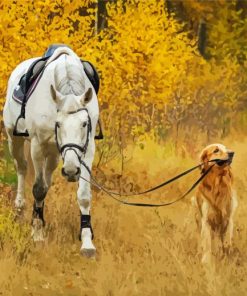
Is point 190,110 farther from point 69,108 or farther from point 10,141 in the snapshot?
point 69,108

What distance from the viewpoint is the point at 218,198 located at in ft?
22.6

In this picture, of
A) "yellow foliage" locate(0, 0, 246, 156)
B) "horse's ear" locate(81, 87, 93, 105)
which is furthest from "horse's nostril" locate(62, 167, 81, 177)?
"yellow foliage" locate(0, 0, 246, 156)

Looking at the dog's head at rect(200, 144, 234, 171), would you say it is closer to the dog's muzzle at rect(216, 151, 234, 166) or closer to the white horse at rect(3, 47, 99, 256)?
the dog's muzzle at rect(216, 151, 234, 166)

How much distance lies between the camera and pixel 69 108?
654cm

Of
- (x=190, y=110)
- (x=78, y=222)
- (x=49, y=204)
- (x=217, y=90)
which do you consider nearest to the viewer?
(x=78, y=222)

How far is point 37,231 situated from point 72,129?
1.35m

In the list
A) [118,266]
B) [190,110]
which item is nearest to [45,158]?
[118,266]

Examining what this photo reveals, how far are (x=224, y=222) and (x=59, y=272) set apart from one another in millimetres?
1631

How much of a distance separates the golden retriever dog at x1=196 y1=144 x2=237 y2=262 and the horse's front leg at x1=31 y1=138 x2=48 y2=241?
5.31ft

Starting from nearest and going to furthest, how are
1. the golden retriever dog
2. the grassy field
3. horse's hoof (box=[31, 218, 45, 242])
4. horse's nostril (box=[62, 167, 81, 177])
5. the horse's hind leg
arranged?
the grassy field
horse's nostril (box=[62, 167, 81, 177])
the golden retriever dog
horse's hoof (box=[31, 218, 45, 242])
the horse's hind leg

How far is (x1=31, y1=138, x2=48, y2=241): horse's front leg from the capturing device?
7.32 m

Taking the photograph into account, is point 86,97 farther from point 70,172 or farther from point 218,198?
point 218,198

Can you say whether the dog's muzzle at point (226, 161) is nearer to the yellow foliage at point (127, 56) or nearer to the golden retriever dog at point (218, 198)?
the golden retriever dog at point (218, 198)

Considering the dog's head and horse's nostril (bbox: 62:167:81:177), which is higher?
the dog's head
